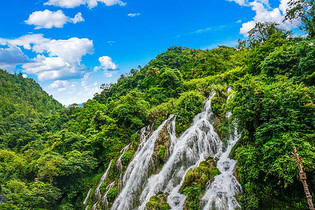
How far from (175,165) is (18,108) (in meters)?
81.7

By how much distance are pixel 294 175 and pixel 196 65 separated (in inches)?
1161

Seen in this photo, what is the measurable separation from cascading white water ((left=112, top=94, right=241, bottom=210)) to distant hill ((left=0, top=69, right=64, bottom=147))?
44782 mm

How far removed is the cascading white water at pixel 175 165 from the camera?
10.6 m

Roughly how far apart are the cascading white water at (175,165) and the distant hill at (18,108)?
44782 mm

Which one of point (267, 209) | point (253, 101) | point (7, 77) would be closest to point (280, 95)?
point (253, 101)

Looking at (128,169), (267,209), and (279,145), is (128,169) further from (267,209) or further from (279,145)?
(279,145)

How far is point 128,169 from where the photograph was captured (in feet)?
45.7

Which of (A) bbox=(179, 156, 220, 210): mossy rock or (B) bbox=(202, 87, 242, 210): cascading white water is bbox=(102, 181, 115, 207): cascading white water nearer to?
(A) bbox=(179, 156, 220, 210): mossy rock

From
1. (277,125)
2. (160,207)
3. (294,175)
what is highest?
(277,125)

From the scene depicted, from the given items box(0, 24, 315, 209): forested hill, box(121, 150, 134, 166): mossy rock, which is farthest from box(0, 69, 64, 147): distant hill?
box(121, 150, 134, 166): mossy rock

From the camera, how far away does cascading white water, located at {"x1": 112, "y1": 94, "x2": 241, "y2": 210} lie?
34.7 feet

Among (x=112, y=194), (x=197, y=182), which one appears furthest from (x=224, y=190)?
(x=112, y=194)

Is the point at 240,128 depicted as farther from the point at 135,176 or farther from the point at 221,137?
the point at 135,176

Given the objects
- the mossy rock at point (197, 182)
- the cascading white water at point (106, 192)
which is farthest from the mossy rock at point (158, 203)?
the cascading white water at point (106, 192)
